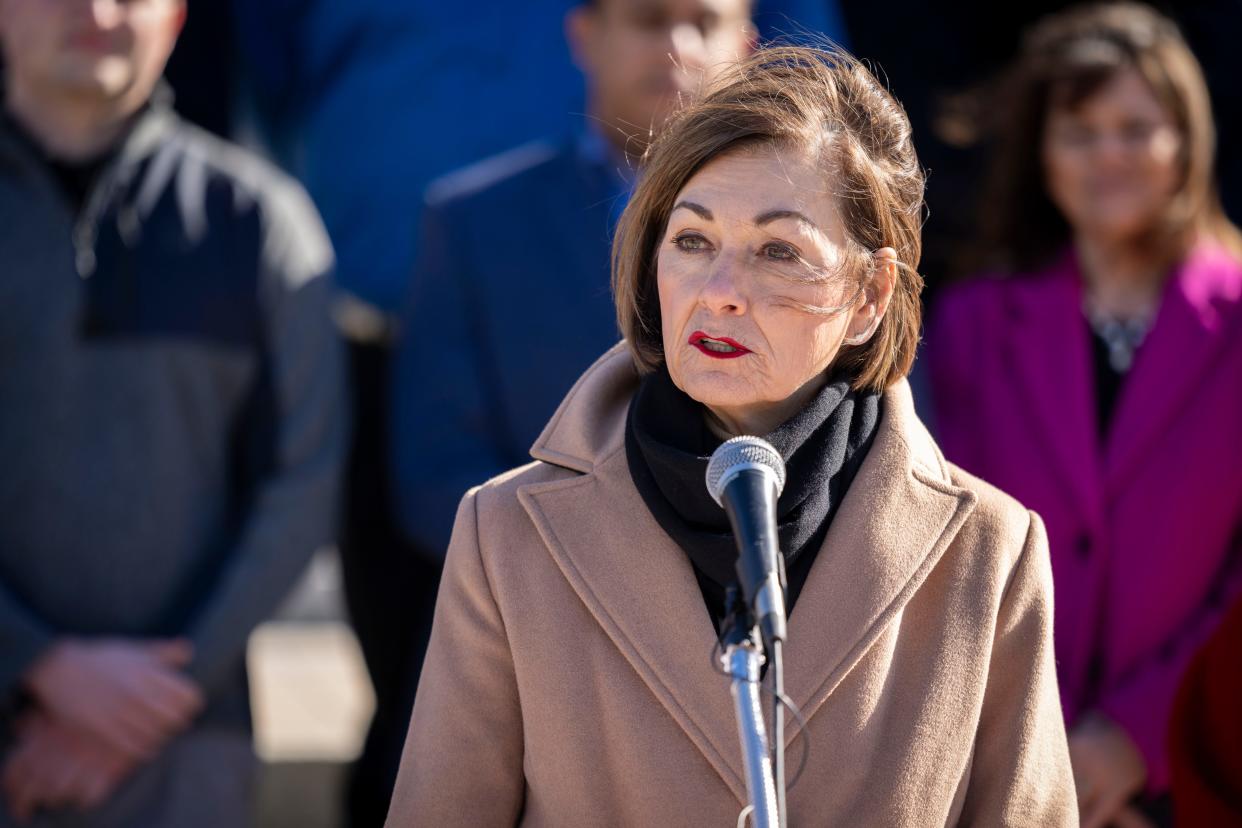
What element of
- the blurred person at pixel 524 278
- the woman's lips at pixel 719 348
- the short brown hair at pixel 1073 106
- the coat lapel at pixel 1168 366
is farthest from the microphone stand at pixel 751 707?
the short brown hair at pixel 1073 106

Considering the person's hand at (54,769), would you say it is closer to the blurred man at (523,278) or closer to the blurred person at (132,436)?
the blurred person at (132,436)

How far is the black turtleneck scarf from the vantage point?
235cm

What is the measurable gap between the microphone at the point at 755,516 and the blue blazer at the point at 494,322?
1.79 m

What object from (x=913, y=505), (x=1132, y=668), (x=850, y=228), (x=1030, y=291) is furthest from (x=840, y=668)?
(x=1030, y=291)

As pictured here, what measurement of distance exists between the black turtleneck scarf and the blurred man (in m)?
1.35

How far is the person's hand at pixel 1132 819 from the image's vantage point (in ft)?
12.1

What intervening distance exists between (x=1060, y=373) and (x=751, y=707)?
7.29 ft

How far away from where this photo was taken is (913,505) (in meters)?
2.43

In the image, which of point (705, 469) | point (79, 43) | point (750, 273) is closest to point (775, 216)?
point (750, 273)

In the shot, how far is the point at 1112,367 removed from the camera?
3.92 meters

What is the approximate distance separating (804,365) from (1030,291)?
1.81m

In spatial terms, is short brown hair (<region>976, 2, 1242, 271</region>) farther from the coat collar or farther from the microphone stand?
the microphone stand

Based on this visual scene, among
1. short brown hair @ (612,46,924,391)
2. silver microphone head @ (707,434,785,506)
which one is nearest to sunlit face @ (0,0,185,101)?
short brown hair @ (612,46,924,391)

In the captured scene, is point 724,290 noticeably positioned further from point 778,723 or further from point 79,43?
point 79,43
